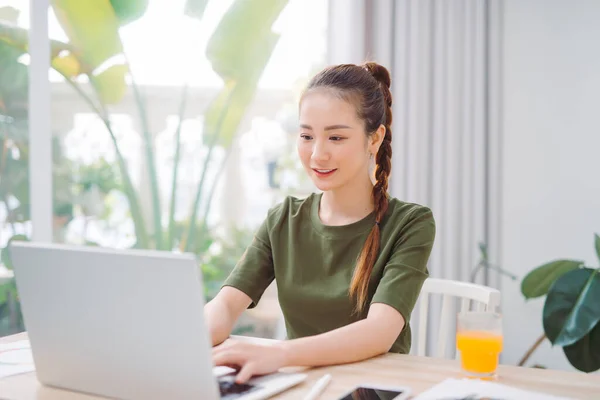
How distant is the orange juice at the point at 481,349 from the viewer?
113 cm

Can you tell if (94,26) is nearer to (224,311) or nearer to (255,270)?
(255,270)

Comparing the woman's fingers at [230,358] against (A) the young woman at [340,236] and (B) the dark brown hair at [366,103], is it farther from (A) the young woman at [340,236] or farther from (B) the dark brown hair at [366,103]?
(B) the dark brown hair at [366,103]

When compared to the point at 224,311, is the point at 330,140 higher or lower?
higher

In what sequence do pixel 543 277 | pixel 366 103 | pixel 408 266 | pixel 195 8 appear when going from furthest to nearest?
pixel 195 8 < pixel 543 277 < pixel 366 103 < pixel 408 266

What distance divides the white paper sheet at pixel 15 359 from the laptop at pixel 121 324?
121 millimetres

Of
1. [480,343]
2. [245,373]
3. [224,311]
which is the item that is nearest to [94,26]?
[224,311]

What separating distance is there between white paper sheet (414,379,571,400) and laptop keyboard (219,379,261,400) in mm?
236

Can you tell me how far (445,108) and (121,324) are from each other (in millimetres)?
2242

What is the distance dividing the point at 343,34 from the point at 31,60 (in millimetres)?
1169

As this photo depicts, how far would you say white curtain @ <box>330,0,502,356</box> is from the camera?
2914 mm

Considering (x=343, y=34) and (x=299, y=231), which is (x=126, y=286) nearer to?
(x=299, y=231)

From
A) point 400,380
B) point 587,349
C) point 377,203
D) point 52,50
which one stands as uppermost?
point 52,50

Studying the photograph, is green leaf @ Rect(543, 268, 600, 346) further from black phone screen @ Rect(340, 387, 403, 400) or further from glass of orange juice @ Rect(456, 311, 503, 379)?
black phone screen @ Rect(340, 387, 403, 400)

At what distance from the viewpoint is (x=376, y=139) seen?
1.61 metres
